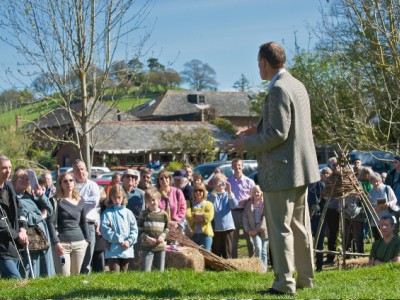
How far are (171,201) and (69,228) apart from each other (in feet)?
8.81

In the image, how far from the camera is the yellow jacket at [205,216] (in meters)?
13.6

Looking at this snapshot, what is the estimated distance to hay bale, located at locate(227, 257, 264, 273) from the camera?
1212 centimetres

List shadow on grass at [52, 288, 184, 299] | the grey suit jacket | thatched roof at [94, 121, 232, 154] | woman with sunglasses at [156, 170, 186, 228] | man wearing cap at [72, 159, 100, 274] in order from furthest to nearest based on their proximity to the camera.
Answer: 1. thatched roof at [94, 121, 232, 154]
2. woman with sunglasses at [156, 170, 186, 228]
3. man wearing cap at [72, 159, 100, 274]
4. shadow on grass at [52, 288, 184, 299]
5. the grey suit jacket

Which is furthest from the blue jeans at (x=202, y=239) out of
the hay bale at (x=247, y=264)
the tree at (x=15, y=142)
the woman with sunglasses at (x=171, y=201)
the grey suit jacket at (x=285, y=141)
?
the tree at (x=15, y=142)

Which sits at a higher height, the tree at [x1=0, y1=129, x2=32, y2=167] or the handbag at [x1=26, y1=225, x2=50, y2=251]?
the tree at [x1=0, y1=129, x2=32, y2=167]

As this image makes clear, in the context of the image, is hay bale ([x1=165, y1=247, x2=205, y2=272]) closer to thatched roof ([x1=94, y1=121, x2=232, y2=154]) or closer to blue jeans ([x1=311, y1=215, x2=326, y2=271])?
blue jeans ([x1=311, y1=215, x2=326, y2=271])

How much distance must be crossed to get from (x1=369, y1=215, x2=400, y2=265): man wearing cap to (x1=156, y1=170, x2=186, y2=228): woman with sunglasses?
3.73 m

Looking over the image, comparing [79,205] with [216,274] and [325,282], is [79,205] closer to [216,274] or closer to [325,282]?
[216,274]

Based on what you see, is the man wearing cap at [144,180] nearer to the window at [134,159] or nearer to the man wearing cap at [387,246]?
the man wearing cap at [387,246]

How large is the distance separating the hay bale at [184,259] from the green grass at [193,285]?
2.18 metres

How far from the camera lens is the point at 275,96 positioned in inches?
259

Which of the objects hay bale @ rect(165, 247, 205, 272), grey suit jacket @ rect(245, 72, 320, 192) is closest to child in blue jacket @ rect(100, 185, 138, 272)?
hay bale @ rect(165, 247, 205, 272)

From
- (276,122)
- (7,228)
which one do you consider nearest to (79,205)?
(7,228)

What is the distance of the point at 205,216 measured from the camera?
13602 mm
